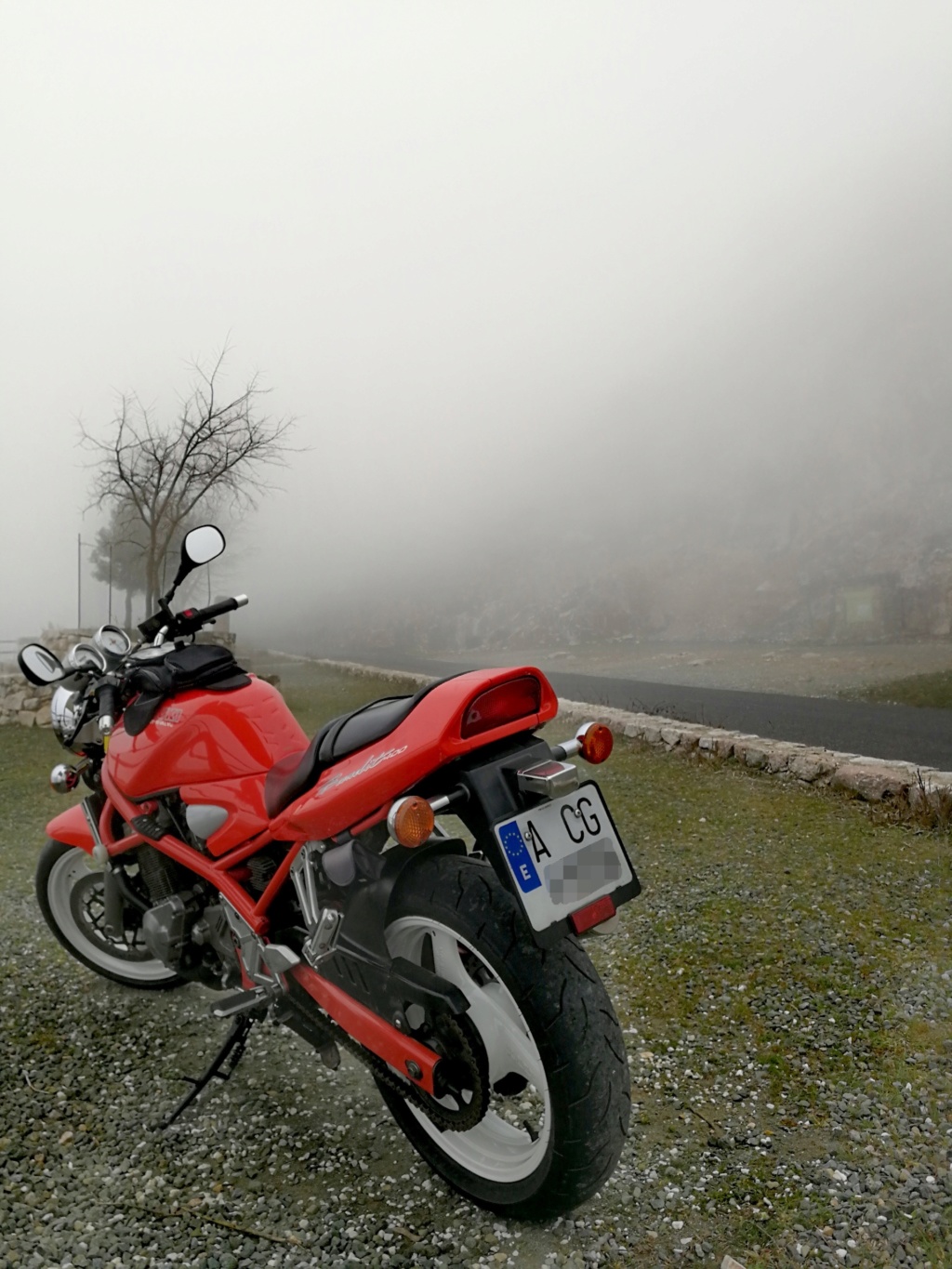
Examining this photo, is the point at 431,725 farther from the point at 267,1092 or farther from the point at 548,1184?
the point at 267,1092

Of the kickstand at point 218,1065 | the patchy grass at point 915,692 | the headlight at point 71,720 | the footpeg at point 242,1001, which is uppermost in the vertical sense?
the headlight at point 71,720

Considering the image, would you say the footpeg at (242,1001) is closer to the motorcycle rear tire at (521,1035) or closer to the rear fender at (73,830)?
the motorcycle rear tire at (521,1035)

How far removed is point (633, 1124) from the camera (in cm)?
218

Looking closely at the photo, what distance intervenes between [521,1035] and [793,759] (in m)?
4.82

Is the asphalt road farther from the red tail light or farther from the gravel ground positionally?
the red tail light

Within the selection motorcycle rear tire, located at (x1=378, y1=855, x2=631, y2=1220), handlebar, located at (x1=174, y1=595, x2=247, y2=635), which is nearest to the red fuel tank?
handlebar, located at (x1=174, y1=595, x2=247, y2=635)

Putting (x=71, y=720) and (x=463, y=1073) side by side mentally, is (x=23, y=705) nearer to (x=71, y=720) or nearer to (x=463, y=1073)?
(x=71, y=720)

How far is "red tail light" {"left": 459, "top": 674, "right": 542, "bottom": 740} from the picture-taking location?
1.74 meters

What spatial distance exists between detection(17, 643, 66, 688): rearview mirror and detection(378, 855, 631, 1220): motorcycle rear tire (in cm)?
158

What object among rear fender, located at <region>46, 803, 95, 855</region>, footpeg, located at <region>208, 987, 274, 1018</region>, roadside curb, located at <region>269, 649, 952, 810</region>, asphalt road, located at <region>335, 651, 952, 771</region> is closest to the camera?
footpeg, located at <region>208, 987, 274, 1018</region>

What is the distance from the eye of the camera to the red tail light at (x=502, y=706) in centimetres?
174

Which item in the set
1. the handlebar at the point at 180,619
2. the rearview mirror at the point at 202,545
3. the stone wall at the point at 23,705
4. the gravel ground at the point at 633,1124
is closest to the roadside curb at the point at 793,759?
the gravel ground at the point at 633,1124

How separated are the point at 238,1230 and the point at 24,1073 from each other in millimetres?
1182

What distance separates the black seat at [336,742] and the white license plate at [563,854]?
0.40 m
